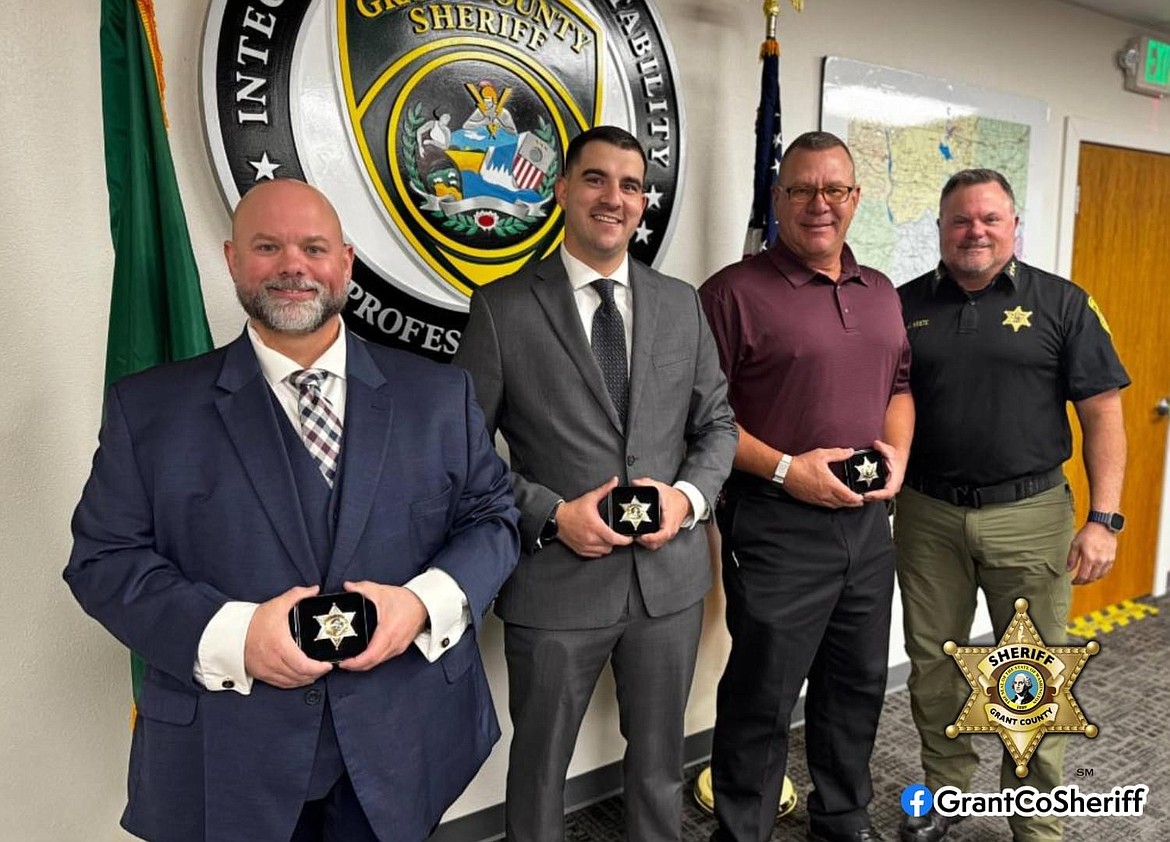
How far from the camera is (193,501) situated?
1.26 m

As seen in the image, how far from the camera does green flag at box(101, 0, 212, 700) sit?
5.09 feet

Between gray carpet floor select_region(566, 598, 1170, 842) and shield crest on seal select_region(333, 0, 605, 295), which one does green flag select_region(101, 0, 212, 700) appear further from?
gray carpet floor select_region(566, 598, 1170, 842)

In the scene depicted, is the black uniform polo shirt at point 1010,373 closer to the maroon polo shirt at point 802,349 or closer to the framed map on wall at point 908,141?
the maroon polo shirt at point 802,349

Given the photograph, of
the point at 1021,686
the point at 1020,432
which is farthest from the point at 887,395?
the point at 1021,686

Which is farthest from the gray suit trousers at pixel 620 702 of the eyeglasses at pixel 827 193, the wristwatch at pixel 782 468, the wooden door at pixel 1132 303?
the wooden door at pixel 1132 303

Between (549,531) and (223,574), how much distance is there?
650 millimetres

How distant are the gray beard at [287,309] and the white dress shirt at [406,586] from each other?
5 cm

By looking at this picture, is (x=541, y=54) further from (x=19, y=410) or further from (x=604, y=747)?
(x=604, y=747)

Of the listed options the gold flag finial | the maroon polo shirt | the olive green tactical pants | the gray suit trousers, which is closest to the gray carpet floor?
the olive green tactical pants

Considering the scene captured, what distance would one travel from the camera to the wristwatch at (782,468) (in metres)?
1.99

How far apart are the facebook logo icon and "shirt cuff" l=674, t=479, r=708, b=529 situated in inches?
45.2

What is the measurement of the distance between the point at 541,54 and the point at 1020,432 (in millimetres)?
1538

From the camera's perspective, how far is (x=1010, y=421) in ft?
7.11

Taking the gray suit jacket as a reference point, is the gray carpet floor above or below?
below
